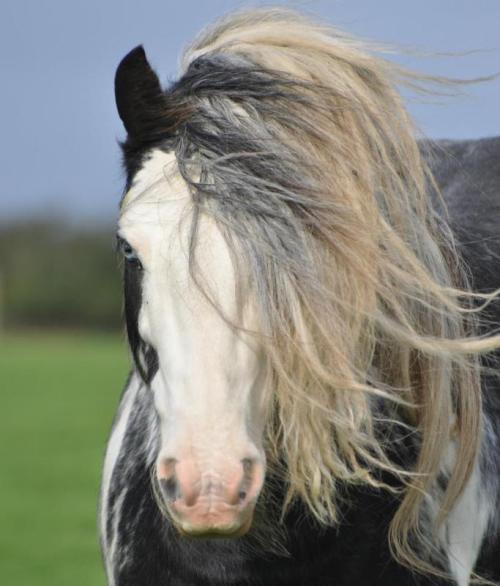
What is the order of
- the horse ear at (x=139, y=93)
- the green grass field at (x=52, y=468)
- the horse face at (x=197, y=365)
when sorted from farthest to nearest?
1. the green grass field at (x=52, y=468)
2. the horse ear at (x=139, y=93)
3. the horse face at (x=197, y=365)

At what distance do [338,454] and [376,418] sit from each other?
0.14 meters

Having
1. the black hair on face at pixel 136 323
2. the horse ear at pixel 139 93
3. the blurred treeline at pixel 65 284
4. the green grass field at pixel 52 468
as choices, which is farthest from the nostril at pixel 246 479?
the blurred treeline at pixel 65 284

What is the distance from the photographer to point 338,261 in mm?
2633

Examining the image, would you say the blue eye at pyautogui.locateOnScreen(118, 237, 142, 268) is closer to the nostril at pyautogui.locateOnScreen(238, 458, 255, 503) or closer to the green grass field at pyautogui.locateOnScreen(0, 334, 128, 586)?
the nostril at pyautogui.locateOnScreen(238, 458, 255, 503)

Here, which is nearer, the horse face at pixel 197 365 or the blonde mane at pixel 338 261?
the horse face at pixel 197 365

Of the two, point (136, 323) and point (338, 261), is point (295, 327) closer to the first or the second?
point (338, 261)

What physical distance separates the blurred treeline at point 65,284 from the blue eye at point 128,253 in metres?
42.6

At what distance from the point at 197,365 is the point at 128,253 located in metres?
0.41

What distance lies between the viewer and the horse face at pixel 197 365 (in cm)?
240

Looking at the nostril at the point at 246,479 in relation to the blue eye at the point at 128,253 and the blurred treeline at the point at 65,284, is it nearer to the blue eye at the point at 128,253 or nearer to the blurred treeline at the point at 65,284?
the blue eye at the point at 128,253

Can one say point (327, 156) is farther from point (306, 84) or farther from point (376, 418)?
point (376, 418)

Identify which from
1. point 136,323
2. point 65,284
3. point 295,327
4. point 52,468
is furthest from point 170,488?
point 65,284

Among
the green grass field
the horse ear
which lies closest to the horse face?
the horse ear

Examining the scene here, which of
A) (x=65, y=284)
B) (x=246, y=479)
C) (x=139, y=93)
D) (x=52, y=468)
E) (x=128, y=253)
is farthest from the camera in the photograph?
(x=65, y=284)
